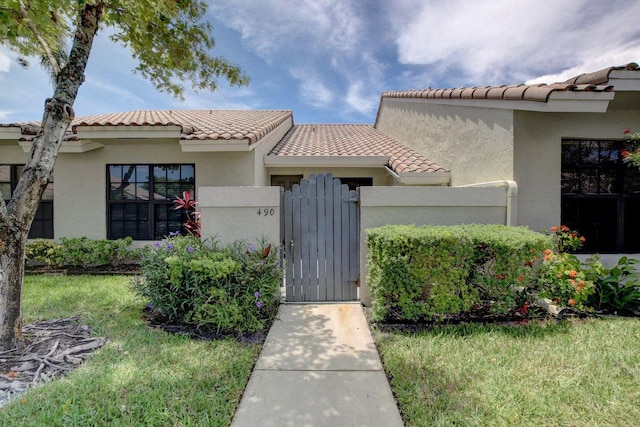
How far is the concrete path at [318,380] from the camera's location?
2742 millimetres

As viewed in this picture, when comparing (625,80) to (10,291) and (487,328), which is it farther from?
(10,291)

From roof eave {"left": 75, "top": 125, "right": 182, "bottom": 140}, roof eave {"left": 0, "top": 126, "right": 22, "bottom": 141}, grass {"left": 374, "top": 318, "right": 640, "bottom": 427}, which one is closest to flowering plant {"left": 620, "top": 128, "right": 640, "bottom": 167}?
grass {"left": 374, "top": 318, "right": 640, "bottom": 427}

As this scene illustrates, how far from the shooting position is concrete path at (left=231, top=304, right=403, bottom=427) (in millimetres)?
2742

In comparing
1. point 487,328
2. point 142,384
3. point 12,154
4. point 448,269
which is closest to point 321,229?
point 448,269

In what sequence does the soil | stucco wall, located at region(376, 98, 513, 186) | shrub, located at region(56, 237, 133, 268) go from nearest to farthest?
stucco wall, located at region(376, 98, 513, 186) → shrub, located at region(56, 237, 133, 268) → the soil

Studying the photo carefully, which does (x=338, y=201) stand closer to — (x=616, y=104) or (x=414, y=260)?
(x=414, y=260)

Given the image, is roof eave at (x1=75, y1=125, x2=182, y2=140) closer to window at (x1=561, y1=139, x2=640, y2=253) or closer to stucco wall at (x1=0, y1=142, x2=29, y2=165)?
stucco wall at (x1=0, y1=142, x2=29, y2=165)

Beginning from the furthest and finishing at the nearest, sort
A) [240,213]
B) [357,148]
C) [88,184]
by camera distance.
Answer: [357,148] < [88,184] < [240,213]

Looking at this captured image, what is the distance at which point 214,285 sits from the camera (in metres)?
4.52

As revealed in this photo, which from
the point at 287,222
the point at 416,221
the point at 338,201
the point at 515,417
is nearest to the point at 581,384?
the point at 515,417

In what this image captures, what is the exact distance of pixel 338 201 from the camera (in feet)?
18.0

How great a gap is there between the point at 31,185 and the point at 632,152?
10719 millimetres

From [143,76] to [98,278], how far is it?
5.26m

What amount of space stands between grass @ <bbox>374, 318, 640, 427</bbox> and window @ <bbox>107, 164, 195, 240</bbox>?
6.67 meters
